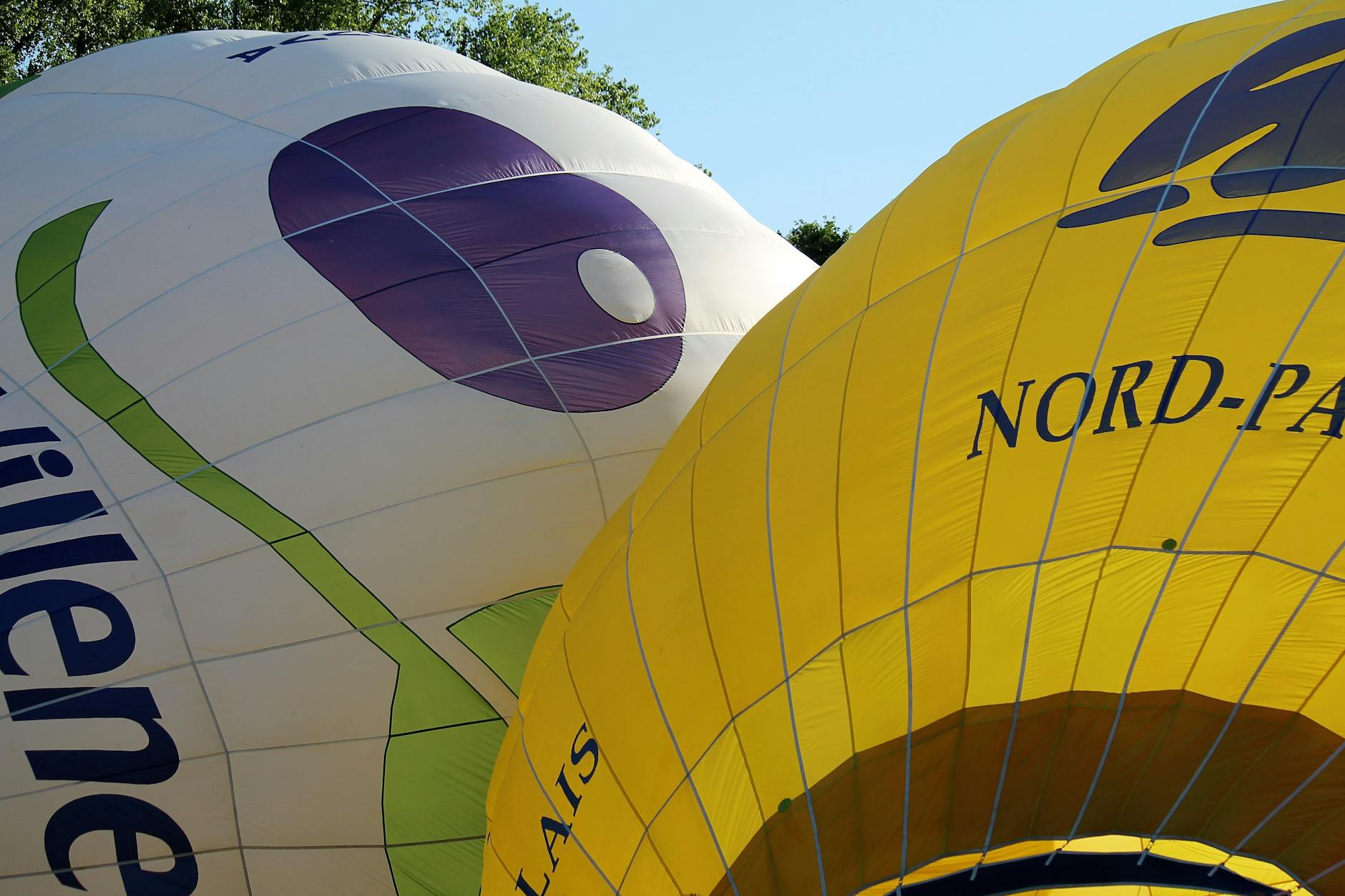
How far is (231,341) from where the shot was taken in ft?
12.0

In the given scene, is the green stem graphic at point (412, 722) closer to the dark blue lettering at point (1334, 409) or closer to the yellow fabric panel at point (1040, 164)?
the yellow fabric panel at point (1040, 164)

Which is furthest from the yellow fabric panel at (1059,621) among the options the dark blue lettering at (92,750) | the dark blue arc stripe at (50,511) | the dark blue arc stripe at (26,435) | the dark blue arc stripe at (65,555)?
the dark blue arc stripe at (26,435)

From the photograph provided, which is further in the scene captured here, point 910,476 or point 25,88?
point 25,88

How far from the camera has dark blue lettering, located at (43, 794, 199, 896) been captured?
3209 millimetres

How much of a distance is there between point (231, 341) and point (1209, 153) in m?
2.75

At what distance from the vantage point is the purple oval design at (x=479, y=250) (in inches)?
146

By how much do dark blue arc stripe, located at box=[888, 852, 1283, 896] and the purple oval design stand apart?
190cm

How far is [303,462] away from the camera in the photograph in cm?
347

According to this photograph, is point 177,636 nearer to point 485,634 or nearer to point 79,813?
point 79,813

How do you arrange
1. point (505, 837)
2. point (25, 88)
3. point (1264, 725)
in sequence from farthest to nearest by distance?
point (25, 88) → point (505, 837) → point (1264, 725)

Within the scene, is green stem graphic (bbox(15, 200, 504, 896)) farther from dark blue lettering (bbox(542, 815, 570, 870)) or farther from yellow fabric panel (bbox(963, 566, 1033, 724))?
yellow fabric panel (bbox(963, 566, 1033, 724))

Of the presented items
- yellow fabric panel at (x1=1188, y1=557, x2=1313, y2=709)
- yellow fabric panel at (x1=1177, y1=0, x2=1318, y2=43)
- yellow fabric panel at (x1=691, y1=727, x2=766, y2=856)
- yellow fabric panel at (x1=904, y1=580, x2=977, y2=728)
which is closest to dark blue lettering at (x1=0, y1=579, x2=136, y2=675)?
yellow fabric panel at (x1=691, y1=727, x2=766, y2=856)

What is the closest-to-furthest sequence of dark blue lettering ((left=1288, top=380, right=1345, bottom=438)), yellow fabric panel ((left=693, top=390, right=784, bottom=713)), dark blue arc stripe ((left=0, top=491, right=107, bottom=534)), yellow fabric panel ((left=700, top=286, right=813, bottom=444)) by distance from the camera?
1. dark blue lettering ((left=1288, top=380, right=1345, bottom=438))
2. yellow fabric panel ((left=693, top=390, right=784, bottom=713))
3. yellow fabric panel ((left=700, top=286, right=813, bottom=444))
4. dark blue arc stripe ((left=0, top=491, right=107, bottom=534))

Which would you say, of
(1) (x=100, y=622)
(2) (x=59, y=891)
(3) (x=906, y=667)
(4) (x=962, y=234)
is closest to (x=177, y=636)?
(1) (x=100, y=622)
